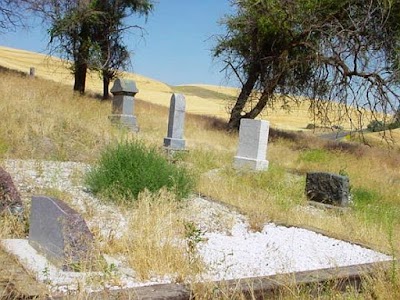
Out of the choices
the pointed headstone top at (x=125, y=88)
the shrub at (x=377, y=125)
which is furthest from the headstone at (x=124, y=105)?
the shrub at (x=377, y=125)

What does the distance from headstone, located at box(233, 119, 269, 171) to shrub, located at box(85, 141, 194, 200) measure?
15.4ft

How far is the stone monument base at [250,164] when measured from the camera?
11477mm

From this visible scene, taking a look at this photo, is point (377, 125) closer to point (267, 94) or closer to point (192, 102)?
point (267, 94)

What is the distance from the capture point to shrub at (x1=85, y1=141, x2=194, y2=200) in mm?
6307

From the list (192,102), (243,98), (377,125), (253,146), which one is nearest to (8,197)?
(253,146)

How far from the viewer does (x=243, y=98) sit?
65.7 ft

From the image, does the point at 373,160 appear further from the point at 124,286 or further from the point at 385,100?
the point at 124,286

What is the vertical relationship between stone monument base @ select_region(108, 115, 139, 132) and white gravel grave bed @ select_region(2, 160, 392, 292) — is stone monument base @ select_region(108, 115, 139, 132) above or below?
above

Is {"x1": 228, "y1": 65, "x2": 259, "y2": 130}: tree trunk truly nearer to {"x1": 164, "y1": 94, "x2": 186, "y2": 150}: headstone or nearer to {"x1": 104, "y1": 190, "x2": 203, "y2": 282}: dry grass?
{"x1": 164, "y1": 94, "x2": 186, "y2": 150}: headstone

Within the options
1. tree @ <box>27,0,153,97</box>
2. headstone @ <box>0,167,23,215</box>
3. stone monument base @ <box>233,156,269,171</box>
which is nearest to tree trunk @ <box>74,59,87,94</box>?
tree @ <box>27,0,153,97</box>

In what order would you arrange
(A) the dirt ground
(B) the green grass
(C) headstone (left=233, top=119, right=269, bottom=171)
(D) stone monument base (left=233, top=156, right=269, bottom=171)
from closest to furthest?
(A) the dirt ground, (D) stone monument base (left=233, top=156, right=269, bottom=171), (C) headstone (left=233, top=119, right=269, bottom=171), (B) the green grass

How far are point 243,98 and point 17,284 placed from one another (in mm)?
A: 17469

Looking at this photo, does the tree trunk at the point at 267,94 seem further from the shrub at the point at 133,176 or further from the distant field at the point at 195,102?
the shrub at the point at 133,176

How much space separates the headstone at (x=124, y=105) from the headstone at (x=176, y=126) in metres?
2.36
